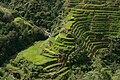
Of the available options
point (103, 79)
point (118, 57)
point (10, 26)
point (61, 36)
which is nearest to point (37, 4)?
point (10, 26)

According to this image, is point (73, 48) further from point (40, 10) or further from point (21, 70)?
point (40, 10)

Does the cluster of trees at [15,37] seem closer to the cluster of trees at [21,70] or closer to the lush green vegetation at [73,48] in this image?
the lush green vegetation at [73,48]

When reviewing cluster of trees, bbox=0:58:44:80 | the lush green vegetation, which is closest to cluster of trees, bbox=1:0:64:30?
the lush green vegetation

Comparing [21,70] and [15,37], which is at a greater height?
[15,37]

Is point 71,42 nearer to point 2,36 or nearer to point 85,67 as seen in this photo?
point 85,67

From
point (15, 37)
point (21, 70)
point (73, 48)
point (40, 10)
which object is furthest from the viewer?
point (40, 10)

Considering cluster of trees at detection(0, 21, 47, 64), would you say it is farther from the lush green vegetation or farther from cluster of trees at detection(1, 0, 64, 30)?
cluster of trees at detection(1, 0, 64, 30)

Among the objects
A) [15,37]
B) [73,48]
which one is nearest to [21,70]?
[73,48]

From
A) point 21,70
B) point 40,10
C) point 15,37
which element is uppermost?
point 40,10
